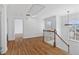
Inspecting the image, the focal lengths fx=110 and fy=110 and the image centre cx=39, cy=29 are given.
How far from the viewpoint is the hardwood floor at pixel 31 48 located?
6.39 feet

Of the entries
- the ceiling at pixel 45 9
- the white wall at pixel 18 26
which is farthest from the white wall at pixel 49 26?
the white wall at pixel 18 26

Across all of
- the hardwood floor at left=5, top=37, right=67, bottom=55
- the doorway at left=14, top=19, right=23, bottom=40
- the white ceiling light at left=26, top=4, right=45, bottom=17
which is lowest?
the hardwood floor at left=5, top=37, right=67, bottom=55

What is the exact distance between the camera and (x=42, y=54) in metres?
1.98

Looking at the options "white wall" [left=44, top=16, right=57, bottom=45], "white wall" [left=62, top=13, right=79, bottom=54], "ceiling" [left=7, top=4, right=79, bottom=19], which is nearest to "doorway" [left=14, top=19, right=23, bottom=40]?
"ceiling" [left=7, top=4, right=79, bottom=19]

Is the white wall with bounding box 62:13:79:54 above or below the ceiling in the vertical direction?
below

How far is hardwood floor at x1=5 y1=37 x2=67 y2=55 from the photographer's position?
1.95 m

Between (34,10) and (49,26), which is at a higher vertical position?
(34,10)

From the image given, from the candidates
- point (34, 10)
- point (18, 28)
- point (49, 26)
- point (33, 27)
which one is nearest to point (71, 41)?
point (49, 26)

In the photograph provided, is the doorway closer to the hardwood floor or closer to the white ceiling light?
the hardwood floor

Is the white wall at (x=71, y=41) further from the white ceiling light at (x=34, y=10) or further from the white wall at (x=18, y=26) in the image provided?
the white wall at (x=18, y=26)

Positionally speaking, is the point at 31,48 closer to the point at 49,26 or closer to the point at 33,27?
the point at 33,27

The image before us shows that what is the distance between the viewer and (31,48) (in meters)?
1.98
